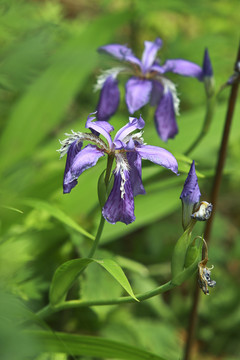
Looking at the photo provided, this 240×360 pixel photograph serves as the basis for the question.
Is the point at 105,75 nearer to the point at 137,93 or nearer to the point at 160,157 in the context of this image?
the point at 137,93

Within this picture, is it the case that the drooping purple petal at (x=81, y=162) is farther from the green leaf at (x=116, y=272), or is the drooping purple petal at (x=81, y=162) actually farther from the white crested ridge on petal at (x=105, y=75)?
the white crested ridge on petal at (x=105, y=75)

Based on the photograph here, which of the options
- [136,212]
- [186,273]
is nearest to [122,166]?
[186,273]

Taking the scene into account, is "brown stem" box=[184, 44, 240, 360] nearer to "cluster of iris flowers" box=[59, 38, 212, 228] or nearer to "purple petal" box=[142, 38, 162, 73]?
"cluster of iris flowers" box=[59, 38, 212, 228]

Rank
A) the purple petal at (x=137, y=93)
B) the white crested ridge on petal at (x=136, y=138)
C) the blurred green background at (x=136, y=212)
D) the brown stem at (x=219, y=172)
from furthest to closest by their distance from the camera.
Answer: the blurred green background at (x=136, y=212) → the brown stem at (x=219, y=172) → the purple petal at (x=137, y=93) → the white crested ridge on petal at (x=136, y=138)

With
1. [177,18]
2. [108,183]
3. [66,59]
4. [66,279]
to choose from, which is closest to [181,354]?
[66,279]

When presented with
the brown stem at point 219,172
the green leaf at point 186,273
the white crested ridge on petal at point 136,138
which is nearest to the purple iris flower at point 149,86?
the brown stem at point 219,172

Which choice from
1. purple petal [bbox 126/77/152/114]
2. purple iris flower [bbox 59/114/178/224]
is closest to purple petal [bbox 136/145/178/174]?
purple iris flower [bbox 59/114/178/224]

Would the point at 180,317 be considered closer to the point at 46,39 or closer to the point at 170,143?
the point at 170,143
